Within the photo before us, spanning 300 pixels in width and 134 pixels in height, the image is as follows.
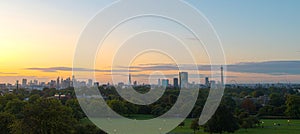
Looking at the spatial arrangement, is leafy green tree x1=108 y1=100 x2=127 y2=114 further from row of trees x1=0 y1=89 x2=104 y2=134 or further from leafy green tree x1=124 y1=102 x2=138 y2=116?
row of trees x1=0 y1=89 x2=104 y2=134

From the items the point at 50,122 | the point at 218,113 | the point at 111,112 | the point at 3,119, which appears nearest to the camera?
the point at 50,122

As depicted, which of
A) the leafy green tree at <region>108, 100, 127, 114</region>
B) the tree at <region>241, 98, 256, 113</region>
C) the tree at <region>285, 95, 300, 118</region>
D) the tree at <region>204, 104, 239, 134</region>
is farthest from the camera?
the tree at <region>241, 98, 256, 113</region>

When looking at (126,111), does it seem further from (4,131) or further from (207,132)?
(4,131)

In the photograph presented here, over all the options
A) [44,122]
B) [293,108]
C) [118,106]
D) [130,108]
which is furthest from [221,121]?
[293,108]

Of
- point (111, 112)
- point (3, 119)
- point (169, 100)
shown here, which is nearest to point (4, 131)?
point (3, 119)

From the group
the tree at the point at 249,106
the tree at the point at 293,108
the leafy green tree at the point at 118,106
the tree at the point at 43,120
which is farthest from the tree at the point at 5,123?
the tree at the point at 249,106

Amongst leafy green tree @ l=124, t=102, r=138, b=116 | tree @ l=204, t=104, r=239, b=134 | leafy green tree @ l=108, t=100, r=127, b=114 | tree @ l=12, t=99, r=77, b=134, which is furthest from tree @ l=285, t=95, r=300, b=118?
tree @ l=12, t=99, r=77, b=134

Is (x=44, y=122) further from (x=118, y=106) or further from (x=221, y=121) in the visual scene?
(x=118, y=106)

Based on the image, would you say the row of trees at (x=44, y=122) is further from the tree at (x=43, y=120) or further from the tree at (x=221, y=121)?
the tree at (x=221, y=121)
